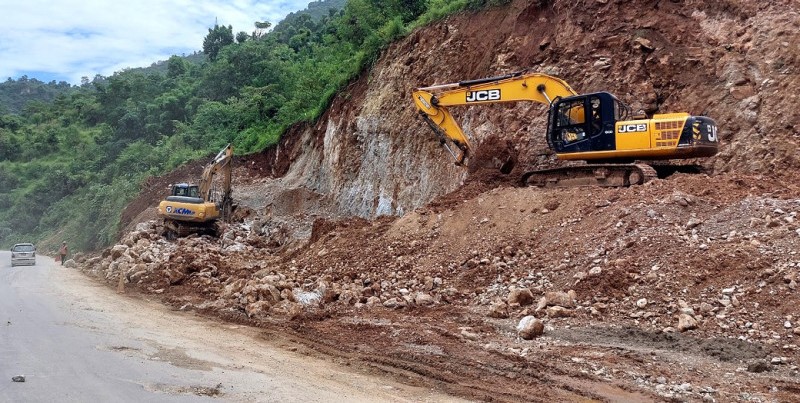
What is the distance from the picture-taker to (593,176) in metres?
13.7

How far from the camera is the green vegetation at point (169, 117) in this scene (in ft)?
96.7

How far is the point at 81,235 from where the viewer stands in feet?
127

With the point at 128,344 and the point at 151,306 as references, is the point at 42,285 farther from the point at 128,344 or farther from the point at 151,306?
the point at 128,344

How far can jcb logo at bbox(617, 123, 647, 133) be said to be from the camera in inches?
508

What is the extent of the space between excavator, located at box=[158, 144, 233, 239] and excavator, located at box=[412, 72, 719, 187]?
32.8 feet

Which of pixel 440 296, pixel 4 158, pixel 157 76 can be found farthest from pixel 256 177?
pixel 4 158

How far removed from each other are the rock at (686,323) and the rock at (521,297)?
93.7 inches

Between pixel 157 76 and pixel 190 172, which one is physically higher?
pixel 157 76

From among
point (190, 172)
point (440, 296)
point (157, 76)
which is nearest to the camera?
point (440, 296)

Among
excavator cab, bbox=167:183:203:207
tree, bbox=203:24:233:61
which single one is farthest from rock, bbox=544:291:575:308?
tree, bbox=203:24:233:61

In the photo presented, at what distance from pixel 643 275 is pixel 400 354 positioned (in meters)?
3.64

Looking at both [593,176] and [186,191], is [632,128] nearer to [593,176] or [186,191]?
[593,176]

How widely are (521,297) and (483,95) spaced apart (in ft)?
23.9

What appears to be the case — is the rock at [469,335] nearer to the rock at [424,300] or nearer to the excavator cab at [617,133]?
the rock at [424,300]
